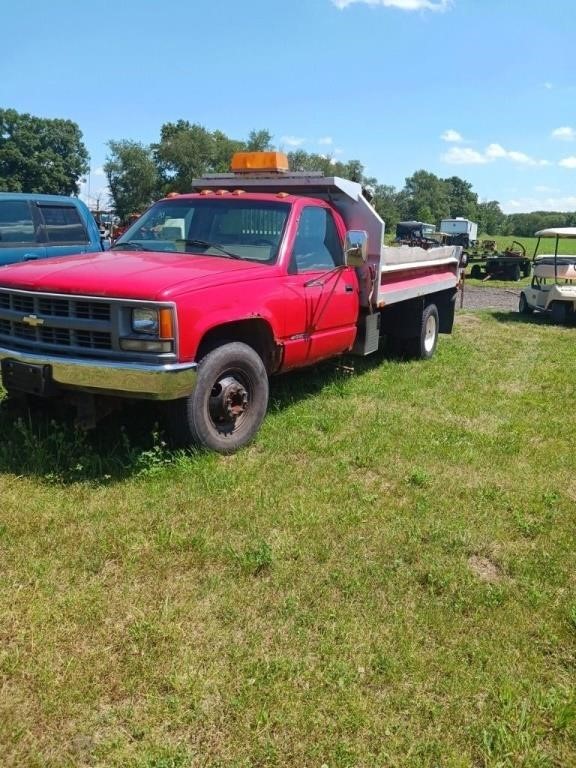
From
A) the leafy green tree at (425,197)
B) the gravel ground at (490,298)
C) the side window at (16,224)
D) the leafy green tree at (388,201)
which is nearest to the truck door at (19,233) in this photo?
the side window at (16,224)

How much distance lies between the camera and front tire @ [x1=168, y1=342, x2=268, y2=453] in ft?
14.8

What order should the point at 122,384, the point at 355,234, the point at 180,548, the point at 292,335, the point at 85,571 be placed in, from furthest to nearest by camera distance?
the point at 355,234 < the point at 292,335 < the point at 122,384 < the point at 180,548 < the point at 85,571

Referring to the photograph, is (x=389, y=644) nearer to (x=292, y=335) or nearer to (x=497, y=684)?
(x=497, y=684)

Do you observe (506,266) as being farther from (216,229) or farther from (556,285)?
(216,229)

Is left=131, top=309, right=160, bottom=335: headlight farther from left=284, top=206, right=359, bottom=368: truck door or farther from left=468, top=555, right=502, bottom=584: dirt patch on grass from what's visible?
left=468, top=555, right=502, bottom=584: dirt patch on grass

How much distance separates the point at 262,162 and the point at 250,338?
2.50 metres

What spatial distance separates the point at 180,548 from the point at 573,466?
10.5 feet

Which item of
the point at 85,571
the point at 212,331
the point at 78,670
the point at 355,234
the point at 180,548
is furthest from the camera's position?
the point at 355,234

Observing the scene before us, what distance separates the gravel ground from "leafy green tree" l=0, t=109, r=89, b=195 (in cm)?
7374

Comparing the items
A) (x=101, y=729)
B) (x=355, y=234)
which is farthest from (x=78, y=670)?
(x=355, y=234)

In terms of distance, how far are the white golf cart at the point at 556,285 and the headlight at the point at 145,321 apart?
10252 mm

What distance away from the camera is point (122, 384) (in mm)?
4117

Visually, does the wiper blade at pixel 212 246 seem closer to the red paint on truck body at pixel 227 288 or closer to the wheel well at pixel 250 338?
the red paint on truck body at pixel 227 288

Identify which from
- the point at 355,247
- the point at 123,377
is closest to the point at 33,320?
the point at 123,377
